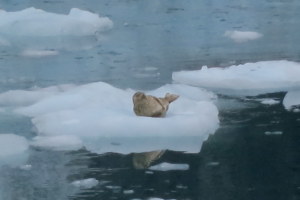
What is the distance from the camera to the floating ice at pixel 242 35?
21.1 feet

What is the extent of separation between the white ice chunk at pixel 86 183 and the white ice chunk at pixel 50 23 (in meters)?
3.55

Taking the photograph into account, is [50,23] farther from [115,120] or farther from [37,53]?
[115,120]

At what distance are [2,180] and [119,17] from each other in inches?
165

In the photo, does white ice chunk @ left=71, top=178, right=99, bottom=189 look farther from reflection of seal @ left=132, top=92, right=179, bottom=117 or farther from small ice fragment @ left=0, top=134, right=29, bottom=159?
reflection of seal @ left=132, top=92, right=179, bottom=117

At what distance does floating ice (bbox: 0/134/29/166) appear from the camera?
12.3ft

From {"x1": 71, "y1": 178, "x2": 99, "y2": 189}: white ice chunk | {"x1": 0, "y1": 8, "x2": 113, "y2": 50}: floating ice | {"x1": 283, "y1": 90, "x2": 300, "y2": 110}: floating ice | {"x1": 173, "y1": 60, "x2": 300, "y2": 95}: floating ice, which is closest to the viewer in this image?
{"x1": 71, "y1": 178, "x2": 99, "y2": 189}: white ice chunk

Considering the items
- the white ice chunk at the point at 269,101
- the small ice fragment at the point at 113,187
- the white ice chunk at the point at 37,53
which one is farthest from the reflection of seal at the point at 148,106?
the white ice chunk at the point at 37,53

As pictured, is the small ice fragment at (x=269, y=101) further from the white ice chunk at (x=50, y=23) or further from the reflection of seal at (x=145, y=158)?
the white ice chunk at (x=50, y=23)

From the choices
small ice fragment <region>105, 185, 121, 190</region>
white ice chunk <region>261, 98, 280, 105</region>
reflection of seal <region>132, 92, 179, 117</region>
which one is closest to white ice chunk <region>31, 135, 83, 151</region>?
reflection of seal <region>132, 92, 179, 117</region>

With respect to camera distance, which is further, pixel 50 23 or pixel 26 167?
pixel 50 23

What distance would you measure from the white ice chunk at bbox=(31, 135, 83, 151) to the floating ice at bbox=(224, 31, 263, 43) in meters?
2.76

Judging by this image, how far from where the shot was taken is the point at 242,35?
6520 mm

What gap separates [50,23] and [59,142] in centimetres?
331

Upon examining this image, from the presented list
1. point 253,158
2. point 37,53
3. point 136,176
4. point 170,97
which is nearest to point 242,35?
point 37,53
